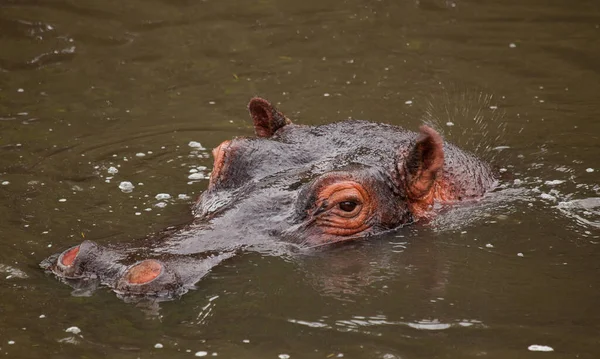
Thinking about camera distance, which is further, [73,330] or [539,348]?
[73,330]

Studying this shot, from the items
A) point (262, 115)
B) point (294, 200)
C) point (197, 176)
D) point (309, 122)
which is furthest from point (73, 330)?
point (309, 122)

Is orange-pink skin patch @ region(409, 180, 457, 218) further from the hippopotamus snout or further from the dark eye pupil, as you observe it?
the hippopotamus snout

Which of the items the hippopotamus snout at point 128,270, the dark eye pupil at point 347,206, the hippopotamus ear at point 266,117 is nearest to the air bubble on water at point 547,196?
the dark eye pupil at point 347,206

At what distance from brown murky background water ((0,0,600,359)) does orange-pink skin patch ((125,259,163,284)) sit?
0.89 ft

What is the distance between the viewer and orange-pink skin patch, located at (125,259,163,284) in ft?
23.1

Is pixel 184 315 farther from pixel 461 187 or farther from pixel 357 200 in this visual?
pixel 461 187

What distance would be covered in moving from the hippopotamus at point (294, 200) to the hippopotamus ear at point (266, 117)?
1.31 ft

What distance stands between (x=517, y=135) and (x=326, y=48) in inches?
160

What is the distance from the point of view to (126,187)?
34.2 ft

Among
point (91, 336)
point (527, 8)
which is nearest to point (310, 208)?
point (91, 336)

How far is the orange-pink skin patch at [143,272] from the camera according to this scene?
7031 mm

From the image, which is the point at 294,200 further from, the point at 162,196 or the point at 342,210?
the point at 162,196

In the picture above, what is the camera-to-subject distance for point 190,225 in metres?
8.16

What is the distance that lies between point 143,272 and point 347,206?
79.1 inches
